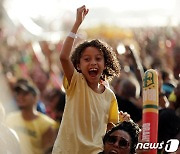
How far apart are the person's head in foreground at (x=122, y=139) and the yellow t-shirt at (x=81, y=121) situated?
0.58 ft

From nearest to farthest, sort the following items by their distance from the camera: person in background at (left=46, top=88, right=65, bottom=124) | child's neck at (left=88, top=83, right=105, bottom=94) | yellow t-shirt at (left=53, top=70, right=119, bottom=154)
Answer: yellow t-shirt at (left=53, top=70, right=119, bottom=154) → child's neck at (left=88, top=83, right=105, bottom=94) → person in background at (left=46, top=88, right=65, bottom=124)

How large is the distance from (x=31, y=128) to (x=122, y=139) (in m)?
2.87

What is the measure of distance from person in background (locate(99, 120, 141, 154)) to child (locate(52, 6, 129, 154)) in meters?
0.18

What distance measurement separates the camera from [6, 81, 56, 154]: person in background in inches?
334

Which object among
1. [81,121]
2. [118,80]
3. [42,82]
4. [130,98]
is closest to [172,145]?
[81,121]

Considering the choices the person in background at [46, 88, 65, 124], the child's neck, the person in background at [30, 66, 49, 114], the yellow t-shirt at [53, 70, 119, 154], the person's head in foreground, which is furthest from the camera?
the person in background at [30, 66, 49, 114]

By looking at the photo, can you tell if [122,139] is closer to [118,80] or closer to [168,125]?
[168,125]

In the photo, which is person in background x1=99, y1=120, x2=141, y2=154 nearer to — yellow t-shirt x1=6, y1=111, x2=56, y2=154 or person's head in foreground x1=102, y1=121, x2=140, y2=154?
person's head in foreground x1=102, y1=121, x2=140, y2=154

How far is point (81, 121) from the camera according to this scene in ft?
19.9

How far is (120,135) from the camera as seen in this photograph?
590cm

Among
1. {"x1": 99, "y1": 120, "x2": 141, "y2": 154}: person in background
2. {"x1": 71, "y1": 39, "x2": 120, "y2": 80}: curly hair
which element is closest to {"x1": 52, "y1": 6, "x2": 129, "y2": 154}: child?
{"x1": 71, "y1": 39, "x2": 120, "y2": 80}: curly hair

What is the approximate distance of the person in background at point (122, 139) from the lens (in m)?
5.82

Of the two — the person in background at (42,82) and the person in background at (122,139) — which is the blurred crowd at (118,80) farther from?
A: the person in background at (122,139)

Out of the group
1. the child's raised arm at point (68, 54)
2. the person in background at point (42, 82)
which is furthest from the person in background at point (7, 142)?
the person in background at point (42, 82)
